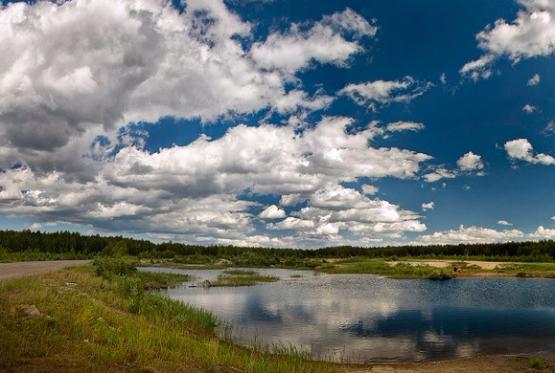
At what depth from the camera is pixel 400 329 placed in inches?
1196

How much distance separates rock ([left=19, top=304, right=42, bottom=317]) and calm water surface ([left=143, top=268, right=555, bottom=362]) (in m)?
11.9

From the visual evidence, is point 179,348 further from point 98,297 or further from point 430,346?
A: point 430,346

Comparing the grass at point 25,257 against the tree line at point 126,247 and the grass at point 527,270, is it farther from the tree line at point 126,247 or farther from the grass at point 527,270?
the grass at point 527,270

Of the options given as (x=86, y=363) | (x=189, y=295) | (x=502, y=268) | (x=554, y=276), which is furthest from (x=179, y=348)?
(x=502, y=268)

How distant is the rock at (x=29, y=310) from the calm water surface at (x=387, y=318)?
39.1ft

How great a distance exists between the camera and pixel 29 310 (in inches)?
714

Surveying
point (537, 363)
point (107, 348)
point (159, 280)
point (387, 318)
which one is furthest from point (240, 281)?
point (107, 348)

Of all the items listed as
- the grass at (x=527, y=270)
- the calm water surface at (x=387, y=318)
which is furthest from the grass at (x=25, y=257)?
the grass at (x=527, y=270)

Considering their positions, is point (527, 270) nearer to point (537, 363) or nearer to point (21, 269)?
point (537, 363)

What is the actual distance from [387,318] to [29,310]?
1020 inches

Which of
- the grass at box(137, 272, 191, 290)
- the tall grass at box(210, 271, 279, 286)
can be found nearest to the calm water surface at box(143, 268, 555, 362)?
the grass at box(137, 272, 191, 290)

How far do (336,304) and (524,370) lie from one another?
2286 centimetres

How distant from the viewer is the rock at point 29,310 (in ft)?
58.4

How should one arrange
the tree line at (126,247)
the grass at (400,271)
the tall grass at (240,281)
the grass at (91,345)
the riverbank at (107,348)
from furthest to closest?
1. the tree line at (126,247)
2. the grass at (400,271)
3. the tall grass at (240,281)
4. the riverbank at (107,348)
5. the grass at (91,345)
